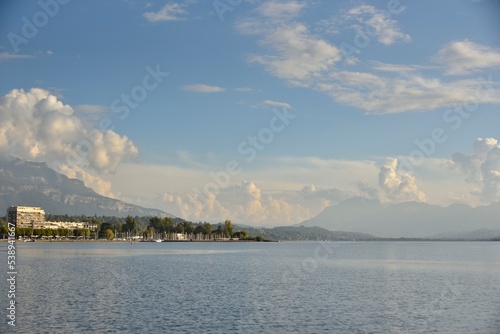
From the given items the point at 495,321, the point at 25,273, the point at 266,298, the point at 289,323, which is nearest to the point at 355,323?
the point at 289,323

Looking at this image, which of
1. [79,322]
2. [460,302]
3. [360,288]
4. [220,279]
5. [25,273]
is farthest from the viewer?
[25,273]

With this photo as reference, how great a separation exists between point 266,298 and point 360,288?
1840 cm

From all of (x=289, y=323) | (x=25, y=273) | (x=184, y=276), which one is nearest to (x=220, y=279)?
(x=184, y=276)

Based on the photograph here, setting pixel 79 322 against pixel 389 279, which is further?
pixel 389 279

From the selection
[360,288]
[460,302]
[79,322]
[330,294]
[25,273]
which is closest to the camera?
[79,322]

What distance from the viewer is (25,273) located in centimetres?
10019

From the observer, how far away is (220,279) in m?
93.4

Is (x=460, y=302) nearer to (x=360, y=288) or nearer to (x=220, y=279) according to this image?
(x=360, y=288)

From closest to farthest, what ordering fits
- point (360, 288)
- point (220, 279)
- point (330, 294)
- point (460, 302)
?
point (460, 302) < point (330, 294) < point (360, 288) < point (220, 279)

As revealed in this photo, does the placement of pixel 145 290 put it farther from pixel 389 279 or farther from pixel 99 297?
pixel 389 279

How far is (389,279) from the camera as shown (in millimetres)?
93812

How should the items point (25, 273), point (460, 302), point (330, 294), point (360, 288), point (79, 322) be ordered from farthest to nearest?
point (25, 273), point (360, 288), point (330, 294), point (460, 302), point (79, 322)

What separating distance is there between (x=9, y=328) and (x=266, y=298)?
3070 centimetres

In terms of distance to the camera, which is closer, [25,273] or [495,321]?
[495,321]
